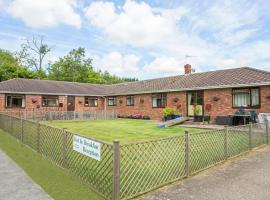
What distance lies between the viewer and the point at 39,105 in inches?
1029

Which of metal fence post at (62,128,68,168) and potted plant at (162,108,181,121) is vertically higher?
potted plant at (162,108,181,121)

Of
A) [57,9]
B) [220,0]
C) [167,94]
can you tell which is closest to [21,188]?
[220,0]

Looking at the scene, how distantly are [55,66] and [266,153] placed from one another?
51882mm

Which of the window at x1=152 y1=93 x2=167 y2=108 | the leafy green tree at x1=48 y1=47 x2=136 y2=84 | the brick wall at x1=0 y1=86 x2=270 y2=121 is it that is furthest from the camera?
the leafy green tree at x1=48 y1=47 x2=136 y2=84

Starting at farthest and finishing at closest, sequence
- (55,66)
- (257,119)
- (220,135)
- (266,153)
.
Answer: (55,66)
(257,119)
(266,153)
(220,135)

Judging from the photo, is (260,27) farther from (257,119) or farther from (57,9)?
(57,9)

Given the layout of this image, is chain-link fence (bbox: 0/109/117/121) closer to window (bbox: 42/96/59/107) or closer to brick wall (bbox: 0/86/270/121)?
window (bbox: 42/96/59/107)

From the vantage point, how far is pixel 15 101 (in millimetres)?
24828

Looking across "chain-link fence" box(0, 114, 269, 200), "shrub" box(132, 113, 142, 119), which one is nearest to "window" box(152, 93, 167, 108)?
"shrub" box(132, 113, 142, 119)

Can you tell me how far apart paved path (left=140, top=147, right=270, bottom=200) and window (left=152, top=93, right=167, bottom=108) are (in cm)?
1596

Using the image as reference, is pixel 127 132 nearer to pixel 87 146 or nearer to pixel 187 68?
pixel 87 146

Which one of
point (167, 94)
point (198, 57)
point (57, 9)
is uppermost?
point (57, 9)

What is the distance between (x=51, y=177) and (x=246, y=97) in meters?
14.9

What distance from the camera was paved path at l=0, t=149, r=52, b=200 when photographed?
494 cm
